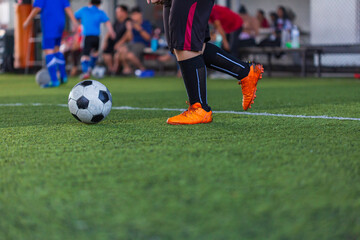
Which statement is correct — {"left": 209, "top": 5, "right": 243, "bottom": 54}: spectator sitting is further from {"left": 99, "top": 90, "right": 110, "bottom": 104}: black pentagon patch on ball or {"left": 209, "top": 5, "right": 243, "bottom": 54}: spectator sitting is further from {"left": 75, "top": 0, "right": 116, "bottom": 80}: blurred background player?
{"left": 99, "top": 90, "right": 110, "bottom": 104}: black pentagon patch on ball

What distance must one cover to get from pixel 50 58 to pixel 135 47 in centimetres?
621

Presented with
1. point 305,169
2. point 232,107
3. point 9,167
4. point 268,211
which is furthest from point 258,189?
point 232,107

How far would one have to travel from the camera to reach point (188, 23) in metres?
3.30

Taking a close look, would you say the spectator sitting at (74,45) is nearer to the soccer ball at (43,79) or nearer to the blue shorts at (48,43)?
the soccer ball at (43,79)

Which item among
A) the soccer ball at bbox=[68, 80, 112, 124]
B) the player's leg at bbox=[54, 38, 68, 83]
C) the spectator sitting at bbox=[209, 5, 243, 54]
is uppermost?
the spectator sitting at bbox=[209, 5, 243, 54]

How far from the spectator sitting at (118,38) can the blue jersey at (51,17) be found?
5.48 meters

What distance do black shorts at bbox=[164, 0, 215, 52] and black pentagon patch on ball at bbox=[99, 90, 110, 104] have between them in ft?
1.95

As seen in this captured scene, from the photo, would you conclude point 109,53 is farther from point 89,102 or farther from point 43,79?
point 89,102

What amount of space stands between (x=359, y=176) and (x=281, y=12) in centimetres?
1422

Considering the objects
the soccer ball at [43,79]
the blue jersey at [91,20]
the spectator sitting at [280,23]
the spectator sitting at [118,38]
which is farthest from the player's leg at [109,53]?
the soccer ball at [43,79]

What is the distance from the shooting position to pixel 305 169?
1.97m

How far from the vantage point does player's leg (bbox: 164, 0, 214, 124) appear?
3.31 metres

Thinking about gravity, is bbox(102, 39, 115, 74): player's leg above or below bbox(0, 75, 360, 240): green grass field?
above

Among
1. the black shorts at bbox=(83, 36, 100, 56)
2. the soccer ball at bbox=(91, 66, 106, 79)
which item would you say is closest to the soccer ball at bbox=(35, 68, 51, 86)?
the black shorts at bbox=(83, 36, 100, 56)
